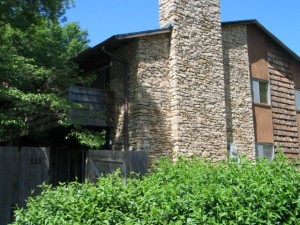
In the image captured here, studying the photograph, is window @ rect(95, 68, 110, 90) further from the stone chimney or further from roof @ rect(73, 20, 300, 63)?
the stone chimney

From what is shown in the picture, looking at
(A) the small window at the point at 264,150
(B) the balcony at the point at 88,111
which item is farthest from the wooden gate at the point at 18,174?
(A) the small window at the point at 264,150

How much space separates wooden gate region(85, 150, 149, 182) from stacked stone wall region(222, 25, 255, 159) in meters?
4.53

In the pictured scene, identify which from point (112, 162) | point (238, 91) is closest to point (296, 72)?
point (238, 91)

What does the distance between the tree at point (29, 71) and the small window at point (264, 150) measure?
290 inches

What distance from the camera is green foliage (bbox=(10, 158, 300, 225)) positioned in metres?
4.46

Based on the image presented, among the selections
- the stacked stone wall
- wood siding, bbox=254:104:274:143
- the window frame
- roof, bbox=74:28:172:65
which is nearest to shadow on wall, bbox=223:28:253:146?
the stacked stone wall

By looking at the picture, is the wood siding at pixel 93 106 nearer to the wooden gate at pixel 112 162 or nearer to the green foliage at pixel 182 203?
the wooden gate at pixel 112 162

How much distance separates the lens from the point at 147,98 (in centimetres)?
1248

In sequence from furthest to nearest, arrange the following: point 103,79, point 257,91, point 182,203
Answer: point 257,91, point 103,79, point 182,203

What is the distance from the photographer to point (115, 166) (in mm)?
11125

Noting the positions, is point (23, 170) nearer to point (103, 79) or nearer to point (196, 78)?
point (103, 79)

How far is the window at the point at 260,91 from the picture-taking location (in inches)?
627

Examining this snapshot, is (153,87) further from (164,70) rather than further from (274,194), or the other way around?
(274,194)

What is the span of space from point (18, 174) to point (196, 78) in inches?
260
